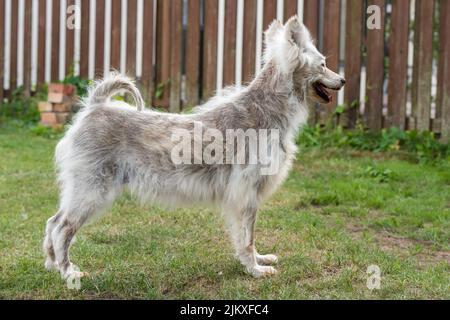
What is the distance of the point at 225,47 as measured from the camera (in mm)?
9023

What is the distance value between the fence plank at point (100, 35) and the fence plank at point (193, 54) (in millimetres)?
1203

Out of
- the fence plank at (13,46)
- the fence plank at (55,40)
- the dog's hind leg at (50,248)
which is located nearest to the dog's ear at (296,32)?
the dog's hind leg at (50,248)

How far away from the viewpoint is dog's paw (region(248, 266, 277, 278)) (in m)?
4.79

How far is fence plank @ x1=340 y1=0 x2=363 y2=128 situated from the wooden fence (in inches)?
0.5

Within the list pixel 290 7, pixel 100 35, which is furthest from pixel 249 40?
pixel 100 35

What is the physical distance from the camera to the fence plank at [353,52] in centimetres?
855

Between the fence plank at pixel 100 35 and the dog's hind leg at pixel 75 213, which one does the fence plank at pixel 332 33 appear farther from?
the dog's hind leg at pixel 75 213

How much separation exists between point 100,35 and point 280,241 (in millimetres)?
4960

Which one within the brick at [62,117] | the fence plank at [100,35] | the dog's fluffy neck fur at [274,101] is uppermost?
the fence plank at [100,35]

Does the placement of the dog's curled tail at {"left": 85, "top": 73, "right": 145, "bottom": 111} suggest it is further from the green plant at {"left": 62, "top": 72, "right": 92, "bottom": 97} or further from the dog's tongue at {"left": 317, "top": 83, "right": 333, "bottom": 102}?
the green plant at {"left": 62, "top": 72, "right": 92, "bottom": 97}

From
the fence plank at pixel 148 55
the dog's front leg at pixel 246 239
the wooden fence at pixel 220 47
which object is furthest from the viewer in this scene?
the fence plank at pixel 148 55

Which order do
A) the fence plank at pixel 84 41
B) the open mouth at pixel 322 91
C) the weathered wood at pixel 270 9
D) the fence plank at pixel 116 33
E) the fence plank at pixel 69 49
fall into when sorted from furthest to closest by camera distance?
1. the fence plank at pixel 69 49
2. the fence plank at pixel 84 41
3. the fence plank at pixel 116 33
4. the weathered wood at pixel 270 9
5. the open mouth at pixel 322 91
